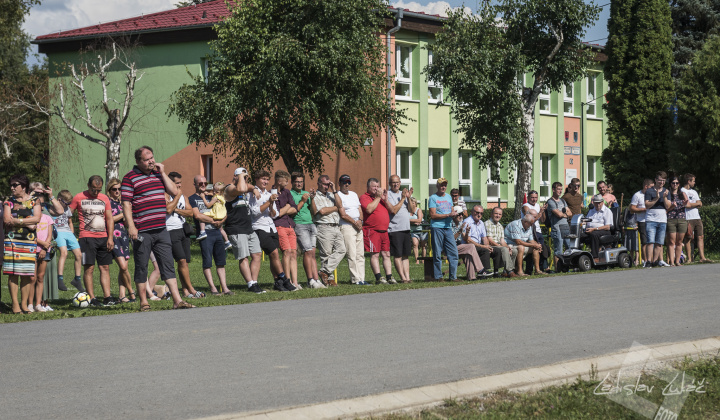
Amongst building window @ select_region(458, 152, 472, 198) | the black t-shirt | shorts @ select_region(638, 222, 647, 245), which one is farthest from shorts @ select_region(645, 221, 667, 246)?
building window @ select_region(458, 152, 472, 198)

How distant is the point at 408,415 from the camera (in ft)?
19.0

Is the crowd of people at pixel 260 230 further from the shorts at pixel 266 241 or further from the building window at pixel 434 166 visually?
the building window at pixel 434 166

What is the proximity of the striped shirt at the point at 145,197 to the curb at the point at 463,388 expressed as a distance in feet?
21.1

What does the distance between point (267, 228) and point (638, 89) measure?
3088 cm

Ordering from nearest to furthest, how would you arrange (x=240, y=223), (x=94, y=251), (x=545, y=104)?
(x=94, y=251) → (x=240, y=223) → (x=545, y=104)

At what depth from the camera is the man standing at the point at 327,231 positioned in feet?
53.2

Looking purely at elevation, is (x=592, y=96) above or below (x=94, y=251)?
above

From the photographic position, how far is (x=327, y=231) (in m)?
16.3

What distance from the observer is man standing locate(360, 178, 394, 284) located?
16.9 metres

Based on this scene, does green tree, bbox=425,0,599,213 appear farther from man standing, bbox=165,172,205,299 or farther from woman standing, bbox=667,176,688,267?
man standing, bbox=165,172,205,299

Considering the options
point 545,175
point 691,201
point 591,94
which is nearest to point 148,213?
point 691,201

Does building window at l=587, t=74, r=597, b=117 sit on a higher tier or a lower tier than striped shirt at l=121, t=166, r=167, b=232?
higher

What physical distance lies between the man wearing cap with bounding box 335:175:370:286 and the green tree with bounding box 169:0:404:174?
11.7m

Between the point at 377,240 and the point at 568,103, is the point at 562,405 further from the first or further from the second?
the point at 568,103
